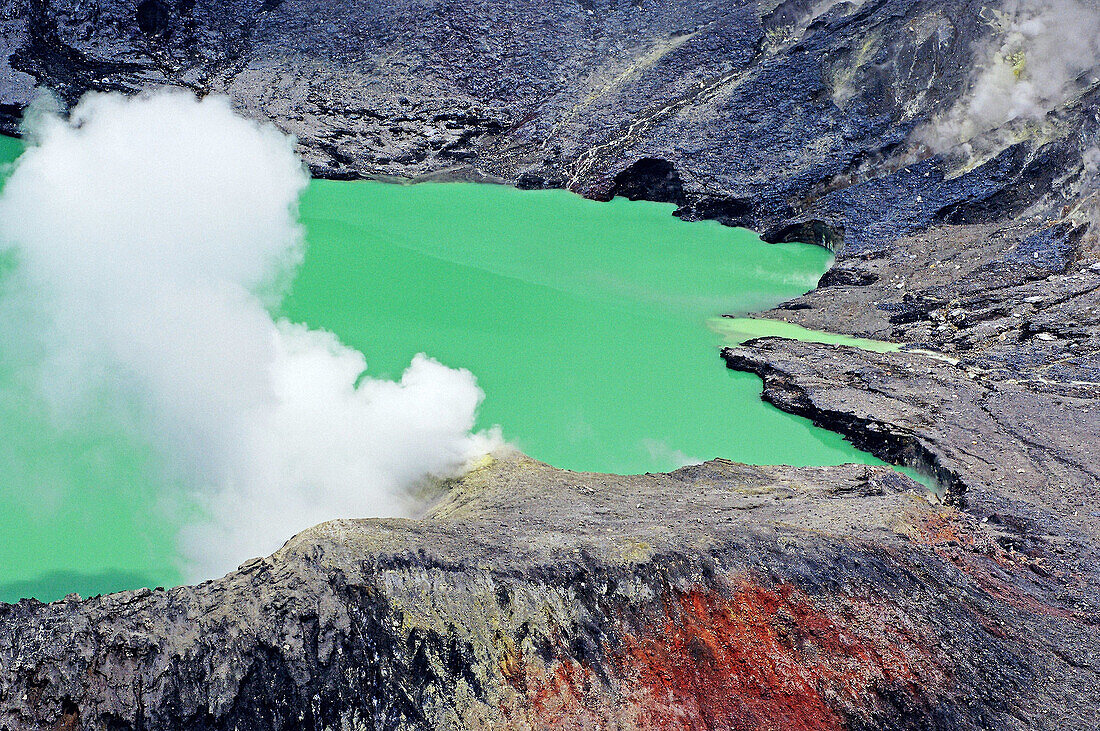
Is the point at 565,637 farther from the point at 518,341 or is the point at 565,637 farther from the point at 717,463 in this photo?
the point at 518,341

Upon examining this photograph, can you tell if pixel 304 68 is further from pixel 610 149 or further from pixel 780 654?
pixel 780 654

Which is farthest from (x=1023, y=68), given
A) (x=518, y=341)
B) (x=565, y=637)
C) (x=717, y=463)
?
(x=565, y=637)

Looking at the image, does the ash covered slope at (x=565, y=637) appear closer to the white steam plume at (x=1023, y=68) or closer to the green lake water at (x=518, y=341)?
the green lake water at (x=518, y=341)

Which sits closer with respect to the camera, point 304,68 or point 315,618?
point 315,618

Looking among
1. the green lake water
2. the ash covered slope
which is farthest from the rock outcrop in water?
the green lake water

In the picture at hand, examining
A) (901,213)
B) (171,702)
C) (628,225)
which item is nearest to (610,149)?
(628,225)

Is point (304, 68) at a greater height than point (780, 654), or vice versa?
point (304, 68)

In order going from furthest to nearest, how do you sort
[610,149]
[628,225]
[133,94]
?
[133,94], [610,149], [628,225]

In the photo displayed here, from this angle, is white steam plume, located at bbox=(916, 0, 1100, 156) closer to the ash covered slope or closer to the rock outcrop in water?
the rock outcrop in water
